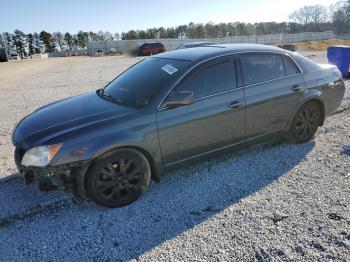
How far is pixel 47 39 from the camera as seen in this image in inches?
3521

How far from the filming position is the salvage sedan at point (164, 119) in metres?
3.33

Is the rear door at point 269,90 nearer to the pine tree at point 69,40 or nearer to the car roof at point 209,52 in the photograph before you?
the car roof at point 209,52

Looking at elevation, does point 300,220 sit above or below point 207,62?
below

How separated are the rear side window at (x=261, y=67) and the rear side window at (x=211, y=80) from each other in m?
0.24

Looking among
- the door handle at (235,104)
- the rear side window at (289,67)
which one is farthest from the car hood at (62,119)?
the rear side window at (289,67)

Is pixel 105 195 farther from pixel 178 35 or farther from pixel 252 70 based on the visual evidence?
pixel 178 35

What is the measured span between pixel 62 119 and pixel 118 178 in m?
0.95

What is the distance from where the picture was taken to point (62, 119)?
3711mm

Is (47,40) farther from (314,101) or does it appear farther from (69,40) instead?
(314,101)

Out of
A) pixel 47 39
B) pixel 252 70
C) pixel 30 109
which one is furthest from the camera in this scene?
pixel 47 39

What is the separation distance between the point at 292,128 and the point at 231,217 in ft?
7.25

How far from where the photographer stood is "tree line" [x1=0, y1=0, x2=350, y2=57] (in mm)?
88062

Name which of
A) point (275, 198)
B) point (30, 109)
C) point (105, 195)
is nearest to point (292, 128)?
point (275, 198)

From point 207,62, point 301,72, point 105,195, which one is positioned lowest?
point 105,195
